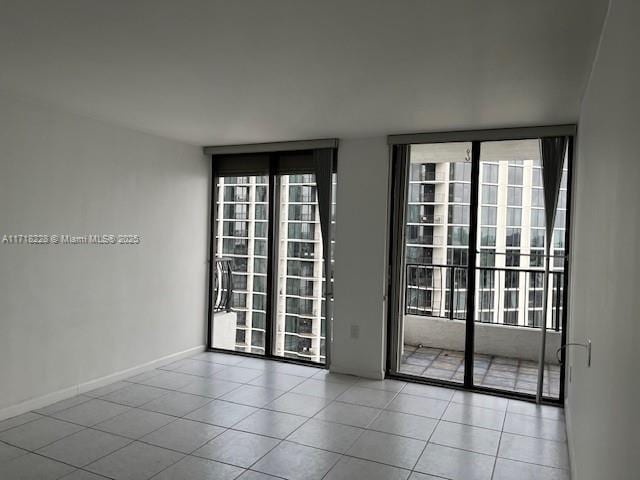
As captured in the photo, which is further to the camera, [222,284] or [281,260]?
[222,284]

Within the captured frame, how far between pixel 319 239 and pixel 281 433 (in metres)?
2.35

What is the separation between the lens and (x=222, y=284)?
611cm

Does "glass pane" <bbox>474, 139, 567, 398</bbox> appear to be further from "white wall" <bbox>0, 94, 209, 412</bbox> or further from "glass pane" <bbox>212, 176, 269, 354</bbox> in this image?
"white wall" <bbox>0, 94, 209, 412</bbox>

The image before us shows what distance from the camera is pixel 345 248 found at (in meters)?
5.18

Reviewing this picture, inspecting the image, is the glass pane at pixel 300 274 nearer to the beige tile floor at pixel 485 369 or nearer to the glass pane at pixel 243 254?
the glass pane at pixel 243 254

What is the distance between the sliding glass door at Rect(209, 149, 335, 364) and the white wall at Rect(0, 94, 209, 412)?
0.31 m

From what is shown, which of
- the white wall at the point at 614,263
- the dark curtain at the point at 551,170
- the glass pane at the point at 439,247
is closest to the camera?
the white wall at the point at 614,263

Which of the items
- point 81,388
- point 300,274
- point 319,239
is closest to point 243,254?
point 300,274

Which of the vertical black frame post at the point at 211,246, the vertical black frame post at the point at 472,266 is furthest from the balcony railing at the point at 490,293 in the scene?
the vertical black frame post at the point at 211,246

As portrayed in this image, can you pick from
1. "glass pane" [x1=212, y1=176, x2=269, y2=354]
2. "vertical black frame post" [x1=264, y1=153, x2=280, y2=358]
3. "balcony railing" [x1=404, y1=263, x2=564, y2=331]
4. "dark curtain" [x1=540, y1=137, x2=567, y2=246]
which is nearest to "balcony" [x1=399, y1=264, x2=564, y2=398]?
"balcony railing" [x1=404, y1=263, x2=564, y2=331]

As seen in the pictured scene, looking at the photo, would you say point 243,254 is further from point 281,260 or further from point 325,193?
point 325,193

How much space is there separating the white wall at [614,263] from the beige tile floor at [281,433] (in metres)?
0.98

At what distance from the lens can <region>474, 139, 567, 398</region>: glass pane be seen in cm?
462

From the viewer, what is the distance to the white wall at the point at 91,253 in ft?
12.6
